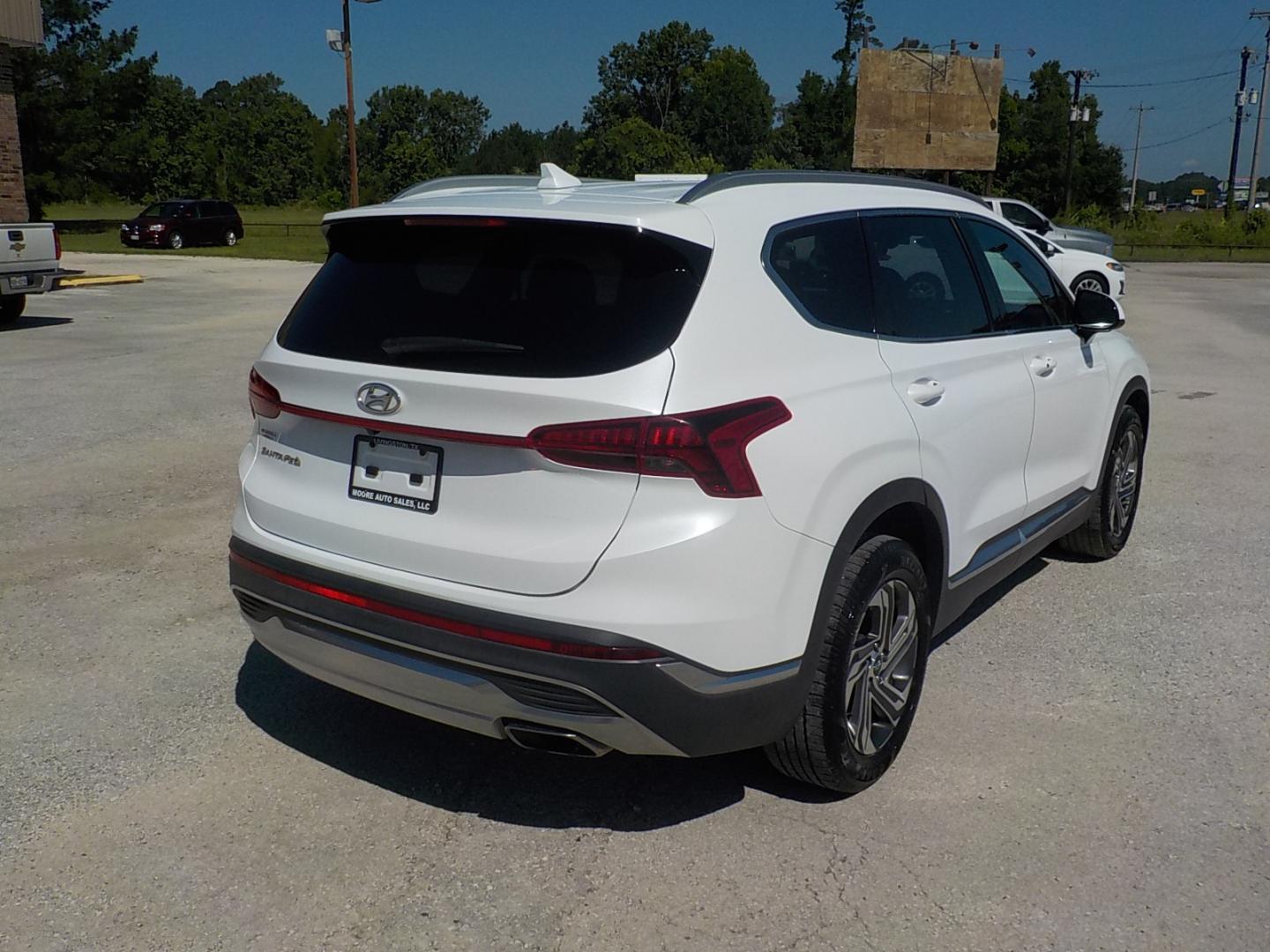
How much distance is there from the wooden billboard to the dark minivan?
71.2 ft

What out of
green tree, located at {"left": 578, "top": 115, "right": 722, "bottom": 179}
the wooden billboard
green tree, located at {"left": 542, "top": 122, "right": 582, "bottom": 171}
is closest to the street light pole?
the wooden billboard

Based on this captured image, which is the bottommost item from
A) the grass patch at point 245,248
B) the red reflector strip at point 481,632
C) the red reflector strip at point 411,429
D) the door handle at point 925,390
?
the grass patch at point 245,248

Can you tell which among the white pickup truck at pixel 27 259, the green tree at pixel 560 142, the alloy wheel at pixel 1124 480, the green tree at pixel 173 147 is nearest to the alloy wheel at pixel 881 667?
the alloy wheel at pixel 1124 480

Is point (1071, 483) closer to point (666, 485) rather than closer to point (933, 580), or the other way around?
point (933, 580)

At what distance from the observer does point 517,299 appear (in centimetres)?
307

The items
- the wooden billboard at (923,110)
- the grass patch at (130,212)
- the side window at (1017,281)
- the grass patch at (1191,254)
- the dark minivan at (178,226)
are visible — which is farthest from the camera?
the grass patch at (130,212)

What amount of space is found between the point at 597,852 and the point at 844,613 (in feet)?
3.12

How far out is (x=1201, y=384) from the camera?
12.1 m

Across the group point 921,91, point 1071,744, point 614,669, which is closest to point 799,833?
point 614,669

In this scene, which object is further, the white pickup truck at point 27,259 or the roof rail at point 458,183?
the white pickup truck at point 27,259

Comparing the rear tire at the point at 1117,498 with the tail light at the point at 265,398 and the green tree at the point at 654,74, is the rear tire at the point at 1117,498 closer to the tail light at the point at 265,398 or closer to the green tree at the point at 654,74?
the tail light at the point at 265,398

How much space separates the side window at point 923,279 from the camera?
380 cm

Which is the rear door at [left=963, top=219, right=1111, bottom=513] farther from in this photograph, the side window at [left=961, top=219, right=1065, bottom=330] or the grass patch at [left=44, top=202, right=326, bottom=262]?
the grass patch at [left=44, top=202, right=326, bottom=262]

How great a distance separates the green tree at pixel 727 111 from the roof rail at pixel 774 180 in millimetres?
120928
